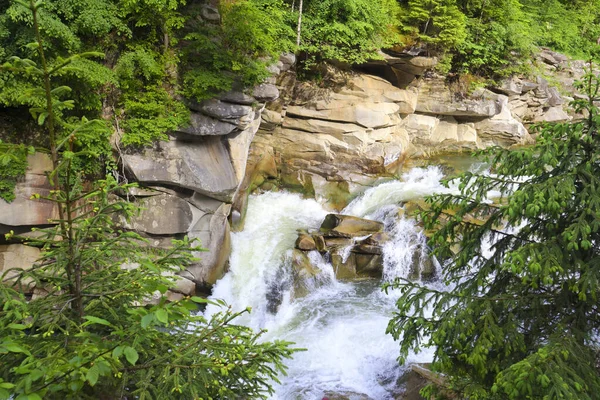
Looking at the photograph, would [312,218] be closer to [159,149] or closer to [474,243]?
[159,149]

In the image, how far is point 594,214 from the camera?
443 centimetres

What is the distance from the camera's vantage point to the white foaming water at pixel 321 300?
9.26 metres

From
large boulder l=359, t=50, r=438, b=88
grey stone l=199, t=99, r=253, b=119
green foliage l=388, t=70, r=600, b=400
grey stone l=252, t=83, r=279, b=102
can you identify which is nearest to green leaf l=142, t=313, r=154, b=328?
green foliage l=388, t=70, r=600, b=400

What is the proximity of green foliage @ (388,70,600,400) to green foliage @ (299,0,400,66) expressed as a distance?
11.8 metres

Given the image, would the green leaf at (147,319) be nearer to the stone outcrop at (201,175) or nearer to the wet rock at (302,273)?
the stone outcrop at (201,175)

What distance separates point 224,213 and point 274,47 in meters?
5.44

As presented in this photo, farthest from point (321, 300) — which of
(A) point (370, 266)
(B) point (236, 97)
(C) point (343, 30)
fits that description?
(C) point (343, 30)

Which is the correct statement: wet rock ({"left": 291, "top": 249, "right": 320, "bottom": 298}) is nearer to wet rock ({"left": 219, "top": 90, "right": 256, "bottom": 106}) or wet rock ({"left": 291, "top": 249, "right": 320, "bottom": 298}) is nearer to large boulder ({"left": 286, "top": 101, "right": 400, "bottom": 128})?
wet rock ({"left": 219, "top": 90, "right": 256, "bottom": 106})

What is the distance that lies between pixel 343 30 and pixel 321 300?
9989 millimetres

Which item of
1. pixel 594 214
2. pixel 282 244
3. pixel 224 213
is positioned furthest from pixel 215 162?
pixel 594 214

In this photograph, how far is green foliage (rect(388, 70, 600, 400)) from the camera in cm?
421

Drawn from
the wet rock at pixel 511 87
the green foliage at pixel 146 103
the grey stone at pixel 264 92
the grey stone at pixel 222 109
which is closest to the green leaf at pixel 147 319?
the green foliage at pixel 146 103

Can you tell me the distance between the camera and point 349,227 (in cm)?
1383

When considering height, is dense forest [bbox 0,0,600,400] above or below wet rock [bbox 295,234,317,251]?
above
